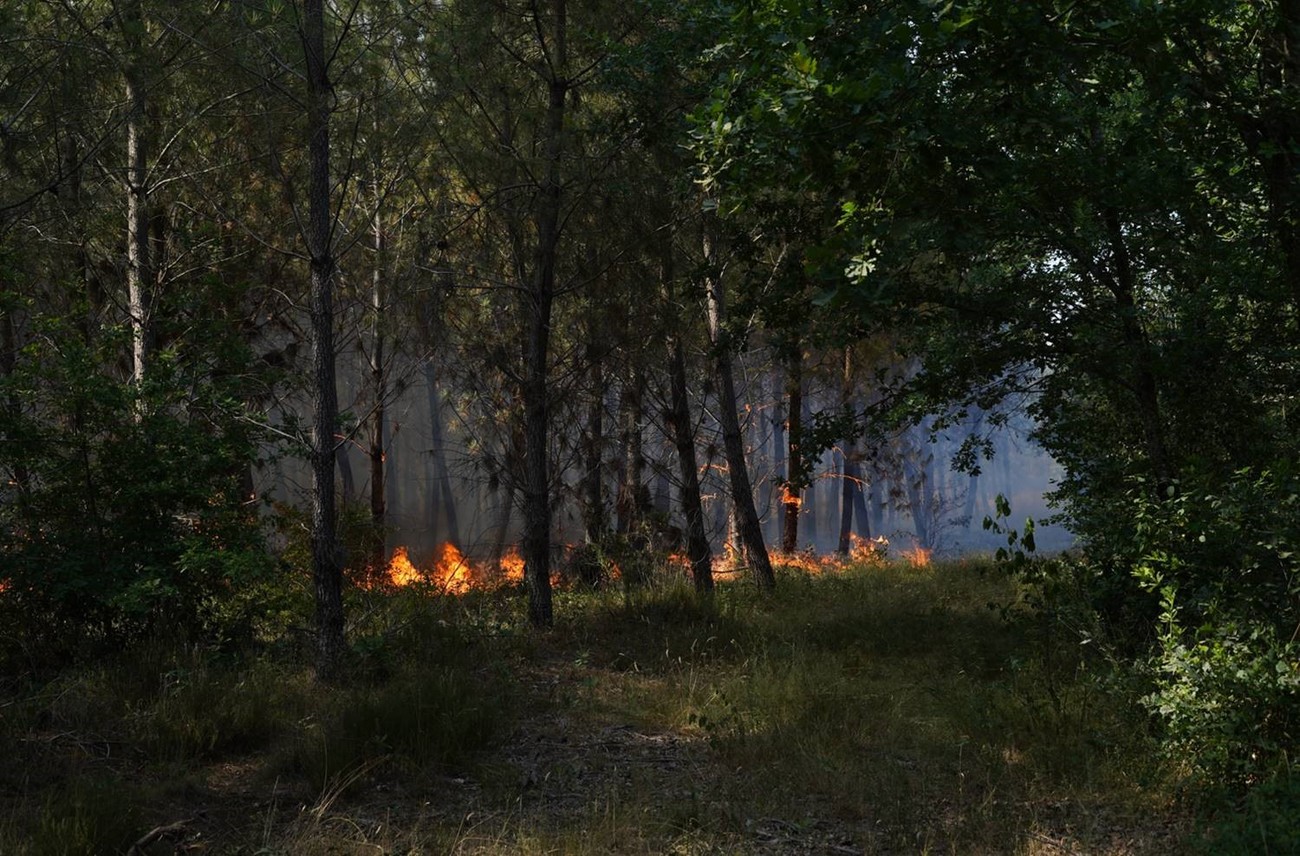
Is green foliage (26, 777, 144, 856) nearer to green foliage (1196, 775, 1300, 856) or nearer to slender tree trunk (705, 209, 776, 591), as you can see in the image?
green foliage (1196, 775, 1300, 856)

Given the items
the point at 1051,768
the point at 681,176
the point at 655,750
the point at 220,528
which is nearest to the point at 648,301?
the point at 681,176

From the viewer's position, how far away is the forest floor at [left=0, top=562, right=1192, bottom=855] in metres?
5.19

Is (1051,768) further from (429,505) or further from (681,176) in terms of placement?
(429,505)

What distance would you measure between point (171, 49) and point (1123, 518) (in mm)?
10755

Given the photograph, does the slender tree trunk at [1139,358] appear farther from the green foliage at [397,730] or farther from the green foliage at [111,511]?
the green foliage at [111,511]

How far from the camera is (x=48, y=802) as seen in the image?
5031 mm

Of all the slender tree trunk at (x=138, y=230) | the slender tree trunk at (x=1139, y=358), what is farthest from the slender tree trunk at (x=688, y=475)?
the slender tree trunk at (x=138, y=230)

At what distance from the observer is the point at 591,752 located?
22.0 ft

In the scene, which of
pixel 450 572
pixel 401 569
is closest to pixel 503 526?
pixel 450 572

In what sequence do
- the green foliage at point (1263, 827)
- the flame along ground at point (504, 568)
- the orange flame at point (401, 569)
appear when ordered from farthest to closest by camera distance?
the orange flame at point (401, 569) → the flame along ground at point (504, 568) → the green foliage at point (1263, 827)

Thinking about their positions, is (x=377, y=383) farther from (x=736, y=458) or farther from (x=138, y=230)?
(x=736, y=458)

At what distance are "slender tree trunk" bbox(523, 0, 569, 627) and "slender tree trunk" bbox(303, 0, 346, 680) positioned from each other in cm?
239

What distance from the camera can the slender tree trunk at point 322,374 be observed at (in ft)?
26.3

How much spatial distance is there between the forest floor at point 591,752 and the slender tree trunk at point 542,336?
105 cm
